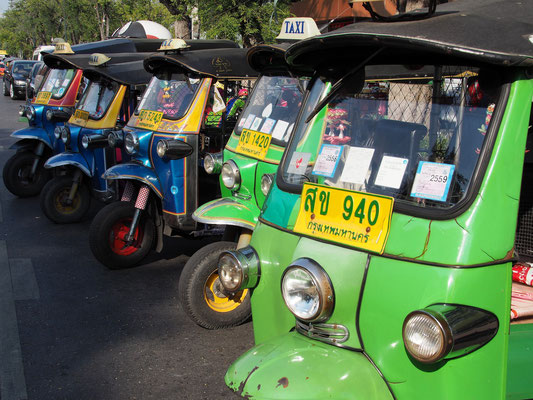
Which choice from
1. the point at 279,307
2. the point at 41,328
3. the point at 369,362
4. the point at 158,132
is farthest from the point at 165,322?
the point at 369,362

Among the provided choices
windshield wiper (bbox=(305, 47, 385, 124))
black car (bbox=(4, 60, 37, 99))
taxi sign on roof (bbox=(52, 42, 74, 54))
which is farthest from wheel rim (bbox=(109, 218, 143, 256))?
black car (bbox=(4, 60, 37, 99))

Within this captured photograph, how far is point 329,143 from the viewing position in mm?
2807

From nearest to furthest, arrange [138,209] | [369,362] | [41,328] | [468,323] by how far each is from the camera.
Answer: [468,323] → [369,362] → [41,328] → [138,209]

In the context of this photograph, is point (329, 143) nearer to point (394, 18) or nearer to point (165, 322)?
point (394, 18)

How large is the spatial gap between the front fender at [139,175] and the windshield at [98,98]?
7.40 feet

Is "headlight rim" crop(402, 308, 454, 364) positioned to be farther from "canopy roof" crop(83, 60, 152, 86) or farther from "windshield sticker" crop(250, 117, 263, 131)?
"canopy roof" crop(83, 60, 152, 86)

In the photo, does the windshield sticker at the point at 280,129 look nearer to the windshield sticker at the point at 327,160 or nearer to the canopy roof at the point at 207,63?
the canopy roof at the point at 207,63

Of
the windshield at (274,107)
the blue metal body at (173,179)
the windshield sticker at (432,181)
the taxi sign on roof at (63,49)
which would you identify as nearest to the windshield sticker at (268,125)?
the windshield at (274,107)

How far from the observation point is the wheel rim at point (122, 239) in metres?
5.75

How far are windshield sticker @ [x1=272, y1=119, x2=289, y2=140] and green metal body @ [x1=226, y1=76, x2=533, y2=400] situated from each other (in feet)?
8.53

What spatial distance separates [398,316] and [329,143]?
0.99 m

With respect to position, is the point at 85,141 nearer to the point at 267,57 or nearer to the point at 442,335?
the point at 267,57

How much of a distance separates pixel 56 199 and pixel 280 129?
407 centimetres

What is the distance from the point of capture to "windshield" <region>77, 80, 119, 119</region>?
7.69 meters
